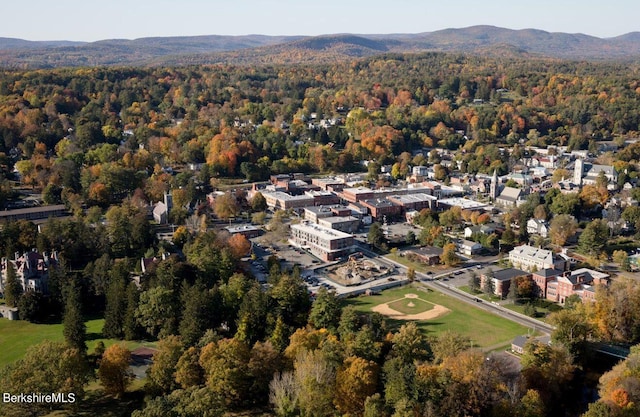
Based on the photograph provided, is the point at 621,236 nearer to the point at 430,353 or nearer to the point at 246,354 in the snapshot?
the point at 430,353

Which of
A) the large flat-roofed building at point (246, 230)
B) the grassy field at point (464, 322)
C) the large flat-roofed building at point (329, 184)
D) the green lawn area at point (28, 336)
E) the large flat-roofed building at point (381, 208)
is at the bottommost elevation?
the green lawn area at point (28, 336)

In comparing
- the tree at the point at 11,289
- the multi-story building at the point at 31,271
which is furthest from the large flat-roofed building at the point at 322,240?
the tree at the point at 11,289

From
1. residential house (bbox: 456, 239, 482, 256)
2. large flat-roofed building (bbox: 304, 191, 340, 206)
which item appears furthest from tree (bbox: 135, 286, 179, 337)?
large flat-roofed building (bbox: 304, 191, 340, 206)

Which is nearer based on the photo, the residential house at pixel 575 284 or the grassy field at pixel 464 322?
the grassy field at pixel 464 322

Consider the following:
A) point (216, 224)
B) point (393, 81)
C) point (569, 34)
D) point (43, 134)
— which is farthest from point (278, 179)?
point (569, 34)

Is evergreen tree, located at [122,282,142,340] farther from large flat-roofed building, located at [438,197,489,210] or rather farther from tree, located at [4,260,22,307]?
large flat-roofed building, located at [438,197,489,210]

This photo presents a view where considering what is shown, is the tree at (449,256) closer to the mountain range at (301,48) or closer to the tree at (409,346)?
the tree at (409,346)
